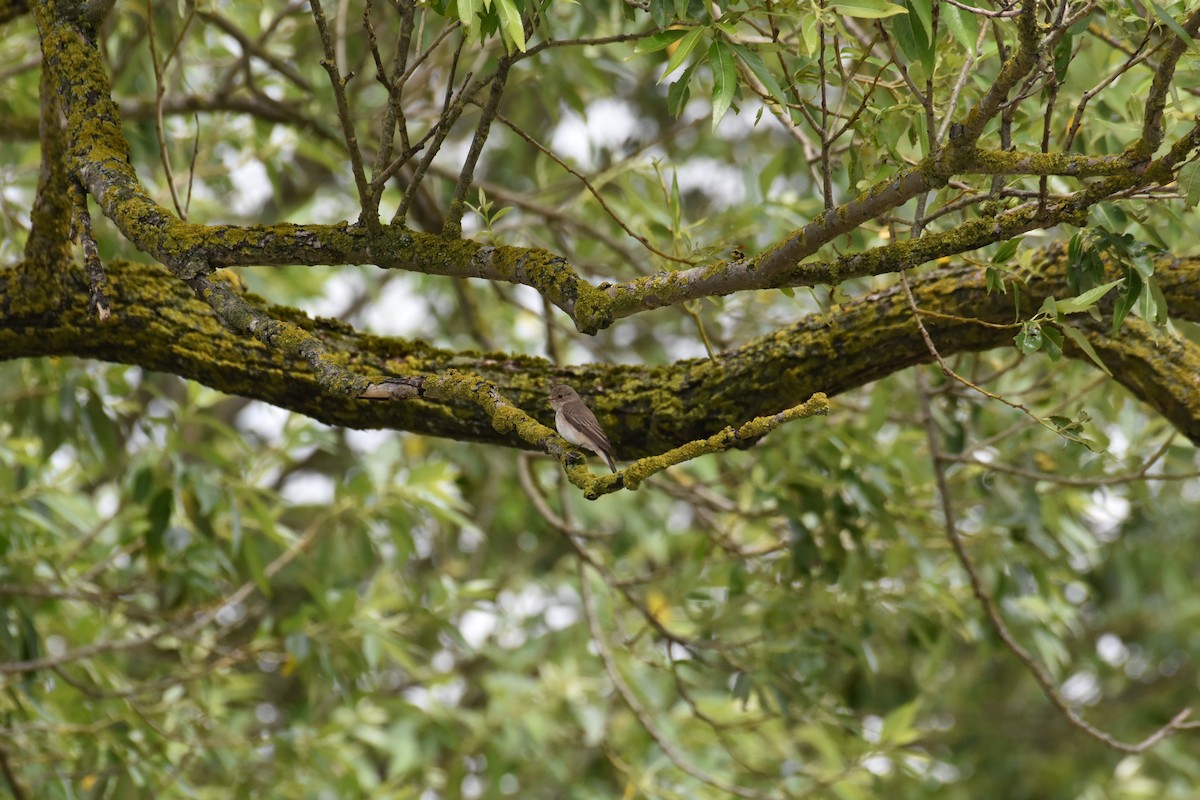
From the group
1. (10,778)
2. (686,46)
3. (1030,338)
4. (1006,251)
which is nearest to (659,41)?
(686,46)

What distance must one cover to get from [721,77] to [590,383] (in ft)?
3.20

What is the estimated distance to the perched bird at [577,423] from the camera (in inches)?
113

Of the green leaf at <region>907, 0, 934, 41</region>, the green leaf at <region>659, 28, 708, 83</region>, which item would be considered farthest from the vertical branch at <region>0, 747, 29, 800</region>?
the green leaf at <region>907, 0, 934, 41</region>

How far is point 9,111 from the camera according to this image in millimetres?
5473

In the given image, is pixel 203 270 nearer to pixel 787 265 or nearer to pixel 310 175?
pixel 787 265

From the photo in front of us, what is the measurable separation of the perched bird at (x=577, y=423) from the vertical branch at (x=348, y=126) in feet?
2.08

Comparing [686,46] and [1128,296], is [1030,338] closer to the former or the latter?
[1128,296]

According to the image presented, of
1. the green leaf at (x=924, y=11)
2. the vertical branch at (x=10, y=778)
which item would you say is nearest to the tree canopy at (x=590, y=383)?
the green leaf at (x=924, y=11)

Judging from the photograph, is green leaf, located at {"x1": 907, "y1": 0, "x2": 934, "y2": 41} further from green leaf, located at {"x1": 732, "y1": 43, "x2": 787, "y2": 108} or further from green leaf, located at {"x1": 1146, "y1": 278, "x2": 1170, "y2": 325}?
green leaf, located at {"x1": 1146, "y1": 278, "x2": 1170, "y2": 325}

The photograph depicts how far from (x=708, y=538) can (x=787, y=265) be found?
7.90ft

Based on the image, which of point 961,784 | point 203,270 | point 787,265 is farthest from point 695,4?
point 961,784

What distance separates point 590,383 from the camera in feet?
10.4

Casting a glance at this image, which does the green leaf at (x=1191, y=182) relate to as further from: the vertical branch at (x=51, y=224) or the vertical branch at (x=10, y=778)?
the vertical branch at (x=10, y=778)

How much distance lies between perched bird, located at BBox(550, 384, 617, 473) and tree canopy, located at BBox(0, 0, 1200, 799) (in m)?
0.09
